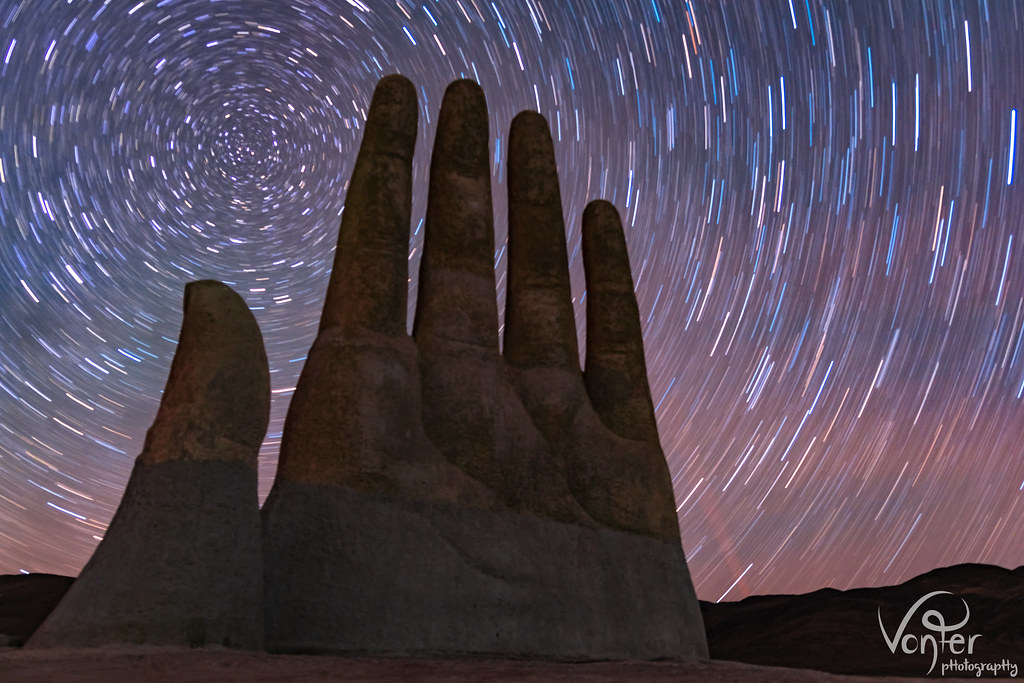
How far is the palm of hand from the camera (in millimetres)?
15773

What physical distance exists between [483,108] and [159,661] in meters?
12.2

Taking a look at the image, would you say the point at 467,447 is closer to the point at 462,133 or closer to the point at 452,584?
the point at 452,584

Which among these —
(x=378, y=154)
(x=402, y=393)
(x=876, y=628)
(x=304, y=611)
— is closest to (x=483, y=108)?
(x=378, y=154)

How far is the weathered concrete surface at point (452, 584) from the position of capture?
14.5 meters

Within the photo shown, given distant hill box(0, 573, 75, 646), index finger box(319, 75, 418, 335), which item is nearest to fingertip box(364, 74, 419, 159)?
index finger box(319, 75, 418, 335)

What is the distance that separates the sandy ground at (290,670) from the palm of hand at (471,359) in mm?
3523

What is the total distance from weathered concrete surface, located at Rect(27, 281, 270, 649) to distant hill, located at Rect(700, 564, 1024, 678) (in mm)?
25800

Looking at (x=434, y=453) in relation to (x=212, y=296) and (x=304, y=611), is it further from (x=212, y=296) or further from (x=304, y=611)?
(x=212, y=296)

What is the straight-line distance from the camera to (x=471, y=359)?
17.4 m

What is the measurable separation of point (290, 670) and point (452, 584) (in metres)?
4.62

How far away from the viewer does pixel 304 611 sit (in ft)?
47.3
